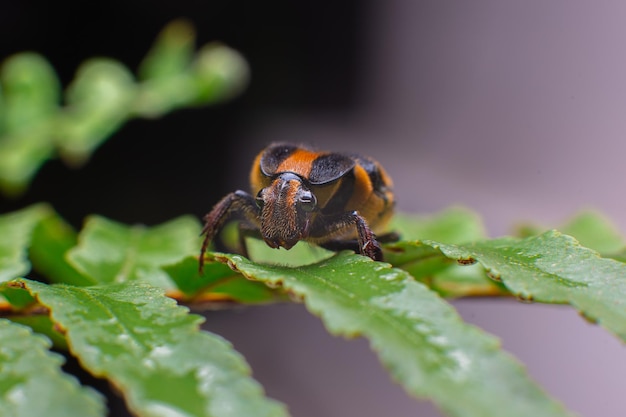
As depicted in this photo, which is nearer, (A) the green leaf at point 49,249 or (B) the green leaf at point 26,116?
(A) the green leaf at point 49,249

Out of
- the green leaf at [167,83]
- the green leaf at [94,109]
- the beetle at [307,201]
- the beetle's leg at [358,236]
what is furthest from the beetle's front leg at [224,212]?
the green leaf at [167,83]

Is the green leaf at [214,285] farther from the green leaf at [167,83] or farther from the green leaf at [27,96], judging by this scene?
the green leaf at [27,96]

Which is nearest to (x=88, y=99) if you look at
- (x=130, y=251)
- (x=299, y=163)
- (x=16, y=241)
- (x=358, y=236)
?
(x=130, y=251)

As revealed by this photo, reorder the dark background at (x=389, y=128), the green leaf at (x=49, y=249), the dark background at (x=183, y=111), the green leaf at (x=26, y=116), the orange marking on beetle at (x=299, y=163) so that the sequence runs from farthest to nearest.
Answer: the dark background at (x=389, y=128)
the dark background at (x=183, y=111)
the green leaf at (x=26, y=116)
the green leaf at (x=49, y=249)
the orange marking on beetle at (x=299, y=163)

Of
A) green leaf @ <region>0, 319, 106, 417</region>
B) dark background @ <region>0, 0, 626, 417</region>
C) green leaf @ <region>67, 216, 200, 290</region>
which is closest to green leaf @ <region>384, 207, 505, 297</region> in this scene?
green leaf @ <region>67, 216, 200, 290</region>

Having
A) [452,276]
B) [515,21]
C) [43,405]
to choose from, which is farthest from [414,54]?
[43,405]
